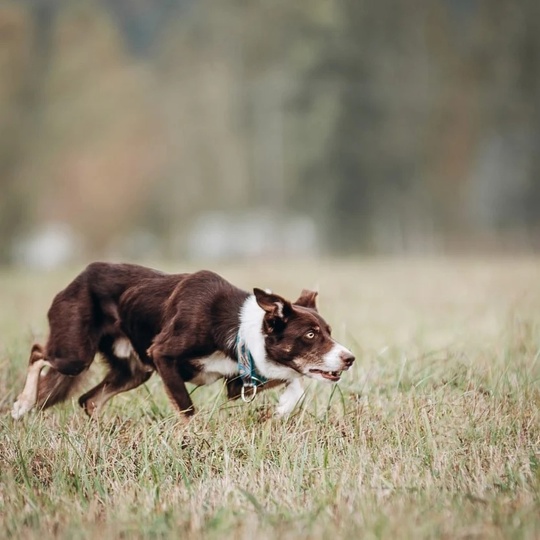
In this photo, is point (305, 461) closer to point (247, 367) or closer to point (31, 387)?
point (247, 367)

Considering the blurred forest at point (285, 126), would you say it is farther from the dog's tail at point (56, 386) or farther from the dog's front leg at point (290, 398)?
the dog's front leg at point (290, 398)

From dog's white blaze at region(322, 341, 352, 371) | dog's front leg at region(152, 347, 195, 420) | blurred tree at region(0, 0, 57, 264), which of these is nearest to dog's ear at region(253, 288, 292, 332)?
dog's white blaze at region(322, 341, 352, 371)

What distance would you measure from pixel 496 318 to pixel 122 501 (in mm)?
6409

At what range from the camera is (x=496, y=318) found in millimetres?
9438

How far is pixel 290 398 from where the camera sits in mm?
5094

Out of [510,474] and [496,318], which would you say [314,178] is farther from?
[510,474]

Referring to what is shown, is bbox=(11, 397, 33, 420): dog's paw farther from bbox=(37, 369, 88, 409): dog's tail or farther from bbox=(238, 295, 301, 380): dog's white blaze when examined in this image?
bbox=(238, 295, 301, 380): dog's white blaze

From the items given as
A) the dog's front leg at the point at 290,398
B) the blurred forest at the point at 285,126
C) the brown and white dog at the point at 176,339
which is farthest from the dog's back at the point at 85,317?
the blurred forest at the point at 285,126

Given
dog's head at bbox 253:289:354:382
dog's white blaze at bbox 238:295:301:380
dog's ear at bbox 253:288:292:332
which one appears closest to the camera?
dog's ear at bbox 253:288:292:332

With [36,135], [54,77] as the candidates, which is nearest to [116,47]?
[54,77]

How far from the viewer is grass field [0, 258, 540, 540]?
3.53 m

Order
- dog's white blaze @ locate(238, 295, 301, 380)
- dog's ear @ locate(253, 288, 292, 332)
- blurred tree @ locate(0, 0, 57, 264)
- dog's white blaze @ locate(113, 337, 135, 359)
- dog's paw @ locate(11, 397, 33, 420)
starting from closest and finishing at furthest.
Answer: dog's ear @ locate(253, 288, 292, 332) → dog's white blaze @ locate(238, 295, 301, 380) → dog's paw @ locate(11, 397, 33, 420) → dog's white blaze @ locate(113, 337, 135, 359) → blurred tree @ locate(0, 0, 57, 264)

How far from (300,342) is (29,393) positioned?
182 centimetres

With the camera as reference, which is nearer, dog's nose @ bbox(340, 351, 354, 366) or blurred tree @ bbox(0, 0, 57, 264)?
dog's nose @ bbox(340, 351, 354, 366)
